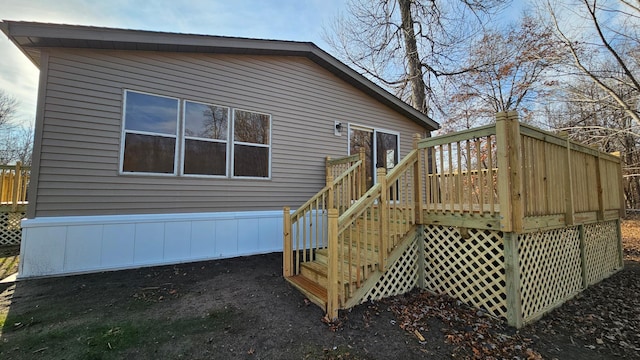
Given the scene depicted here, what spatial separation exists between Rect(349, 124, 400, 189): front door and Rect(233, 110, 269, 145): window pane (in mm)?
2491

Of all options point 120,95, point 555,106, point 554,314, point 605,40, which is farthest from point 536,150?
point 555,106

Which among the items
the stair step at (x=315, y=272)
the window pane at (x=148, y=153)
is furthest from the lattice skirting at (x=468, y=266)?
the window pane at (x=148, y=153)

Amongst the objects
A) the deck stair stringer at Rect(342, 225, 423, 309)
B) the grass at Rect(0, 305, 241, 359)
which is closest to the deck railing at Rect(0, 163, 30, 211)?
the grass at Rect(0, 305, 241, 359)

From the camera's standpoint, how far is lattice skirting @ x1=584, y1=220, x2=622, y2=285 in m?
4.96

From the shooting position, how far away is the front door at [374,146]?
7859mm

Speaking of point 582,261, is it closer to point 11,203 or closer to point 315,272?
point 315,272

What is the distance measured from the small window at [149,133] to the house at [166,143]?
0.02m

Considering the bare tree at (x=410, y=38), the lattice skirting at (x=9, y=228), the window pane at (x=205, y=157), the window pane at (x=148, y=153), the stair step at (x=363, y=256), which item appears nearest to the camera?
the stair step at (x=363, y=256)

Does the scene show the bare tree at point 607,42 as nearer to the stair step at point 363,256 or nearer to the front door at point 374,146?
the front door at point 374,146

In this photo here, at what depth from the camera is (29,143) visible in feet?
60.5

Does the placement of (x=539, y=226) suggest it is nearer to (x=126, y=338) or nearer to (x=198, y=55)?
(x=126, y=338)

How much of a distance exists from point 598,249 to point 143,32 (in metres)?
9.43

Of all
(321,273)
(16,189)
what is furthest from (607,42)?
(16,189)

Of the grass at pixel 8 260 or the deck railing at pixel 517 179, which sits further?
the grass at pixel 8 260
